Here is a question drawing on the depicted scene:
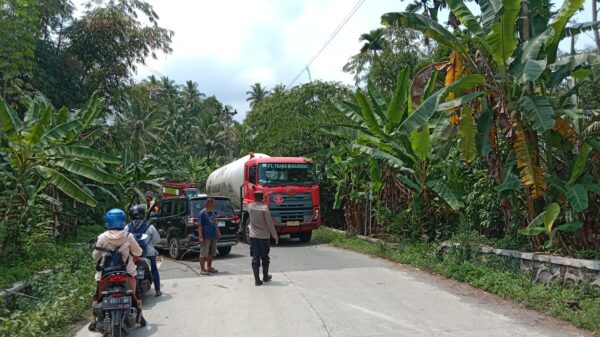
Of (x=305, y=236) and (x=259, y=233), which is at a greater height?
(x=259, y=233)

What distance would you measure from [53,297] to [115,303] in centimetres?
282

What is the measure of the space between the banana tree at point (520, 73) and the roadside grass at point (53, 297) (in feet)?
23.6

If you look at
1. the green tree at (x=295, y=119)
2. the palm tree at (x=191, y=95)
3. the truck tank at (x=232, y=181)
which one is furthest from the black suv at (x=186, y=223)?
the palm tree at (x=191, y=95)

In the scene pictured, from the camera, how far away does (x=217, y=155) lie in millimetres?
59094

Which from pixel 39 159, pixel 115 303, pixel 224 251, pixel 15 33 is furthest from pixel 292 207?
pixel 115 303

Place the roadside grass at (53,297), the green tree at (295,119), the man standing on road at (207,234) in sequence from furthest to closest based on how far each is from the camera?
1. the green tree at (295,119)
2. the man standing on road at (207,234)
3. the roadside grass at (53,297)

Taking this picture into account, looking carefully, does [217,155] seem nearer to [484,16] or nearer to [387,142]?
[387,142]

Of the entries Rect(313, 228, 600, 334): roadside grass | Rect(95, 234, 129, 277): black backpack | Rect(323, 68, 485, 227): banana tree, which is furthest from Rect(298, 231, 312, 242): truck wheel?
Rect(95, 234, 129, 277): black backpack

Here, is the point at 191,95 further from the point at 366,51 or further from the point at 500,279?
the point at 500,279

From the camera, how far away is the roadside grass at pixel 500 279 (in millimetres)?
7016

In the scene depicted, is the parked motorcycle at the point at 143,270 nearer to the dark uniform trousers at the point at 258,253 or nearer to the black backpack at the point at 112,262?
the black backpack at the point at 112,262

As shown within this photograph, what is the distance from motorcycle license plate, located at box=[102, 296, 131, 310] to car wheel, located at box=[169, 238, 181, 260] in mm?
8298

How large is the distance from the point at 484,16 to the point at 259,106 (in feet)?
73.0

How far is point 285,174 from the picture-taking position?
18094mm
